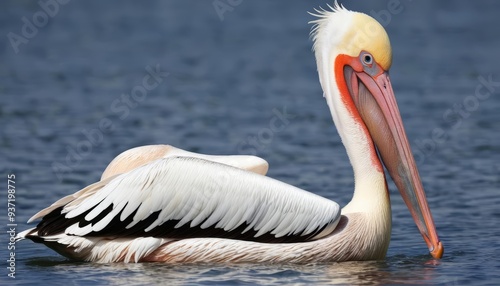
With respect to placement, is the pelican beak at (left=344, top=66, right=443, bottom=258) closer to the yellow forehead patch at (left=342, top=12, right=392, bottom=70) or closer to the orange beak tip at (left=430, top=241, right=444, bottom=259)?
the orange beak tip at (left=430, top=241, right=444, bottom=259)

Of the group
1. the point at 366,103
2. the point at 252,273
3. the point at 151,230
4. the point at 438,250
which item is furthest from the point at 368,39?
the point at 151,230

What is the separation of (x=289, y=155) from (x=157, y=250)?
4053 mm

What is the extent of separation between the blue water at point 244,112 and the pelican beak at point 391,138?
0.29m

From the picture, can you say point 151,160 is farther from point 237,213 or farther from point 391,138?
point 391,138

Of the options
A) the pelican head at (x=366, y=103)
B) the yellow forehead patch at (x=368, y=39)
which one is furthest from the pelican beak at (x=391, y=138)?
the yellow forehead patch at (x=368, y=39)

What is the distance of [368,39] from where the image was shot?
7207 mm

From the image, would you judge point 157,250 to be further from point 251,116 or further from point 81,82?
point 81,82

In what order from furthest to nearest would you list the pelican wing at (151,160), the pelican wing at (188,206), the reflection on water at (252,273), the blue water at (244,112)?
1. the pelican wing at (151,160)
2. the blue water at (244,112)
3. the pelican wing at (188,206)
4. the reflection on water at (252,273)

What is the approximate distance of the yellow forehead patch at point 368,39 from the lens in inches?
281

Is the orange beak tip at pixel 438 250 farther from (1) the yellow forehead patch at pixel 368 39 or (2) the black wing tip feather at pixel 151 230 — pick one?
(1) the yellow forehead patch at pixel 368 39

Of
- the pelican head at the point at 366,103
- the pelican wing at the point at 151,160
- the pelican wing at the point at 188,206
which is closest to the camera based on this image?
the pelican wing at the point at 188,206

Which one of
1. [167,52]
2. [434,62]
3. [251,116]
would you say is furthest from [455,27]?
[251,116]

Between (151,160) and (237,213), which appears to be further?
(151,160)

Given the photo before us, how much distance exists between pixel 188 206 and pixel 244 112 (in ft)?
20.9
